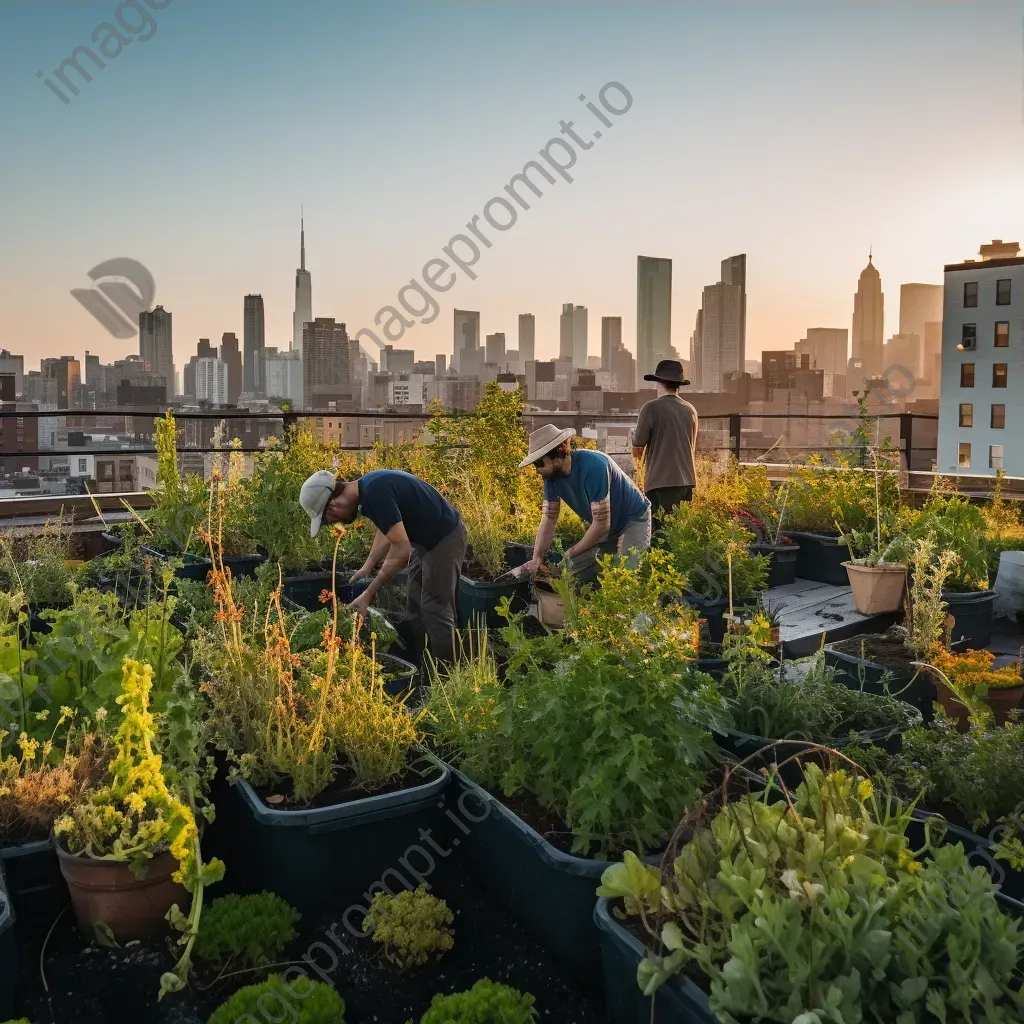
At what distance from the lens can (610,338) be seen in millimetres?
36594

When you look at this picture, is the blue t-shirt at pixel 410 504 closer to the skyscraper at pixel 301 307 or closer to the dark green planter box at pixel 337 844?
the dark green planter box at pixel 337 844

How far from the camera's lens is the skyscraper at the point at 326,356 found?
12547 millimetres

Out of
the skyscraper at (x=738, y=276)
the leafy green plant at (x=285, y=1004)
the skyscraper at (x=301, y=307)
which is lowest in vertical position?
the leafy green plant at (x=285, y=1004)

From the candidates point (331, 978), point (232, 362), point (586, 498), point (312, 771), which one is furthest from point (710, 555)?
point (232, 362)

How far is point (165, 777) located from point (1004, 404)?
69.2m

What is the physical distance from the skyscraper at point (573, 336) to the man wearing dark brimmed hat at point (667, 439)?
10.0 metres

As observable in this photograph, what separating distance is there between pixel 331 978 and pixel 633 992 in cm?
92

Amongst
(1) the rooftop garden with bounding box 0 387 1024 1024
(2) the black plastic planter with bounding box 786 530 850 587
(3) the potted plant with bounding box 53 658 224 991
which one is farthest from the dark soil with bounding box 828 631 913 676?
(3) the potted plant with bounding box 53 658 224 991

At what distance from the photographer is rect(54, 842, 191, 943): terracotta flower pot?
236 centimetres

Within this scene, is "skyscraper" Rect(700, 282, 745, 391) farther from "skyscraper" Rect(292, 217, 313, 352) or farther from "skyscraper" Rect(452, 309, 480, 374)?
"skyscraper" Rect(292, 217, 313, 352)

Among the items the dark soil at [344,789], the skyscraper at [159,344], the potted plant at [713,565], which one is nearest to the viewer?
the dark soil at [344,789]

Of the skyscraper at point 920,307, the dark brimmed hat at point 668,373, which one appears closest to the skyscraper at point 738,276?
the skyscraper at point 920,307

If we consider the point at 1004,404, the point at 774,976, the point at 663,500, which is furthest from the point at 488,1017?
the point at 1004,404

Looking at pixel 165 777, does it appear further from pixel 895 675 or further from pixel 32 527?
pixel 32 527
